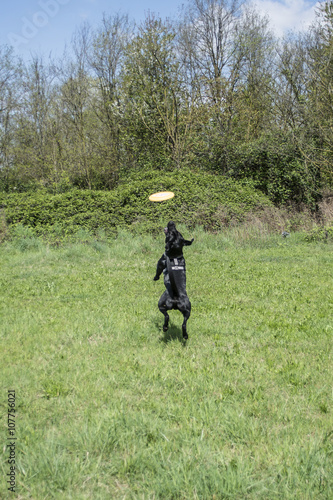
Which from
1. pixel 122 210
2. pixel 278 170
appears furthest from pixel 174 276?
pixel 278 170

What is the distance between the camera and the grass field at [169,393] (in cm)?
258

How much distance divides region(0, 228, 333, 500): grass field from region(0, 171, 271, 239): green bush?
735 centimetres

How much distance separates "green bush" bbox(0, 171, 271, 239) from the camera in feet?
49.9

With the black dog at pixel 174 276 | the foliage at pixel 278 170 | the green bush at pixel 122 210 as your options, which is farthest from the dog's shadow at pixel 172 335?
the foliage at pixel 278 170

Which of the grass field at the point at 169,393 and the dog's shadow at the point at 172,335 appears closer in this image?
the grass field at the point at 169,393

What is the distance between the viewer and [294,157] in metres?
18.2

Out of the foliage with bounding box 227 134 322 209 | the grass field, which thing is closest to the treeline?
the foliage with bounding box 227 134 322 209

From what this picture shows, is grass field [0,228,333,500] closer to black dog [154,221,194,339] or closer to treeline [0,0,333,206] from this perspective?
black dog [154,221,194,339]

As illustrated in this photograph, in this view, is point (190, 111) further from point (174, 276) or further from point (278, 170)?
point (174, 276)

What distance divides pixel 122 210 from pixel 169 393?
12.1 metres

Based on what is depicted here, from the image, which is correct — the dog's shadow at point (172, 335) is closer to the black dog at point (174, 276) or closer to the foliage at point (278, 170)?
the black dog at point (174, 276)

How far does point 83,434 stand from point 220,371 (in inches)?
66.5

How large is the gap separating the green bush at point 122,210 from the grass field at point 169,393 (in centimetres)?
735

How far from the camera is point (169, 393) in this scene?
369cm
